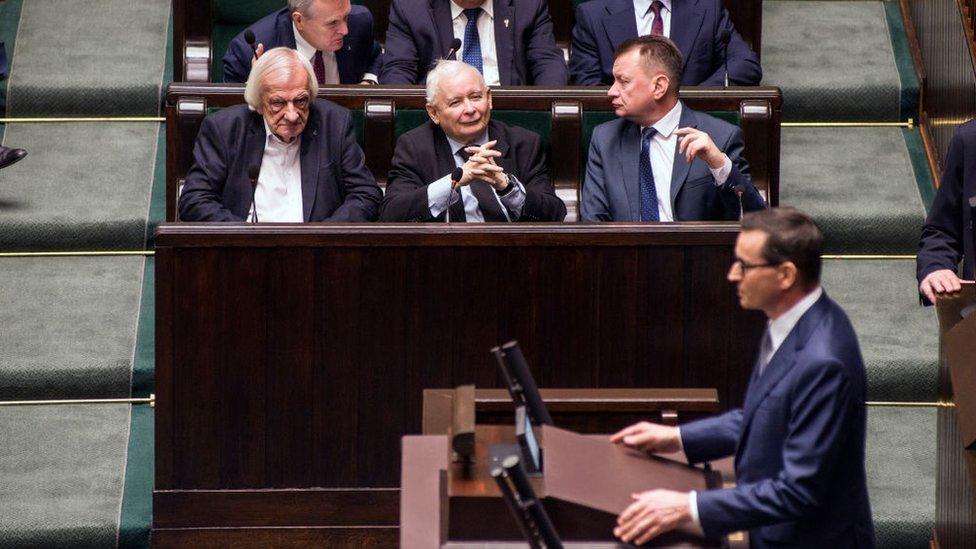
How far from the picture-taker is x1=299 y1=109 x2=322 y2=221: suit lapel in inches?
121

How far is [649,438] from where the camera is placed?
190 cm

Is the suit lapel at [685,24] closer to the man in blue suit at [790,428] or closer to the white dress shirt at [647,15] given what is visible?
the white dress shirt at [647,15]

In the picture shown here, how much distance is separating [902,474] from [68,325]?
1697mm

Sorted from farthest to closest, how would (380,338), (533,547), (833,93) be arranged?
1. (833,93)
2. (380,338)
3. (533,547)

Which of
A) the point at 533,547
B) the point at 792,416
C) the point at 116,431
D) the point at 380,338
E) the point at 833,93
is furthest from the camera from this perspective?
the point at 833,93

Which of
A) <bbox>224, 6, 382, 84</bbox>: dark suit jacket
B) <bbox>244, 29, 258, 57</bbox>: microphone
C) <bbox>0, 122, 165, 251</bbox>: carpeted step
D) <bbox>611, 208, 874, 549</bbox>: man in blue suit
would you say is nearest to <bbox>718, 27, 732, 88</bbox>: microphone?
<bbox>224, 6, 382, 84</bbox>: dark suit jacket

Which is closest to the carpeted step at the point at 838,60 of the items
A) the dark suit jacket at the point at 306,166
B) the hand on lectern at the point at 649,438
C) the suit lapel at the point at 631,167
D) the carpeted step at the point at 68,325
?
the suit lapel at the point at 631,167

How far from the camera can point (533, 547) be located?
1.64 meters

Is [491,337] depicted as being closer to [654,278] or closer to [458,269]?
[458,269]

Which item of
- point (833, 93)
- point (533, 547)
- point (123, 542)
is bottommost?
point (123, 542)

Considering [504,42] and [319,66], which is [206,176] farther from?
[504,42]

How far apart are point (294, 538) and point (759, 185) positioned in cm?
119

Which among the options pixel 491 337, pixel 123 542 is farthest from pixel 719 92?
pixel 123 542

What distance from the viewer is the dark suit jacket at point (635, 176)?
3.02m
